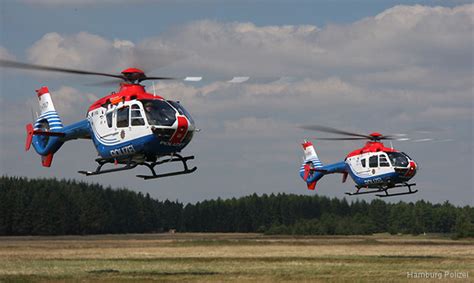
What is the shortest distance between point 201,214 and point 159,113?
147205 millimetres

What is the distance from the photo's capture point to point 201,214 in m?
184

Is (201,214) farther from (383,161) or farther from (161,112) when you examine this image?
(161,112)

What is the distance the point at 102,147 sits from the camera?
40.4 meters

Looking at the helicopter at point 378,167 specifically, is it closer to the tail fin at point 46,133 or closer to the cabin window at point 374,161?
the cabin window at point 374,161

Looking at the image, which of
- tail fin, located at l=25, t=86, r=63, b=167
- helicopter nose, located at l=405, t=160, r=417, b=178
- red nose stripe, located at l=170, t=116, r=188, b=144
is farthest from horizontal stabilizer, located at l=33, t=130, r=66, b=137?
helicopter nose, located at l=405, t=160, r=417, b=178

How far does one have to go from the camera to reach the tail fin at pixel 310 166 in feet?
277

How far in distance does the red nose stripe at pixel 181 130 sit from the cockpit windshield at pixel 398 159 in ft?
108

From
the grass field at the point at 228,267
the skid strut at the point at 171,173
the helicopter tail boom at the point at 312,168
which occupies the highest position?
the helicopter tail boom at the point at 312,168

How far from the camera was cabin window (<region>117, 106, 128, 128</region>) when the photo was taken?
38.8 meters

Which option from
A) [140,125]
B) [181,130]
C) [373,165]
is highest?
[373,165]

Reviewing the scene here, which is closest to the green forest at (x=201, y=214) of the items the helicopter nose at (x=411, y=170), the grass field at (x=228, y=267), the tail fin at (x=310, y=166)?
the tail fin at (x=310, y=166)

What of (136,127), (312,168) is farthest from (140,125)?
(312,168)

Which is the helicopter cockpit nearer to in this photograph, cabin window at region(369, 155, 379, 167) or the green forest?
cabin window at region(369, 155, 379, 167)

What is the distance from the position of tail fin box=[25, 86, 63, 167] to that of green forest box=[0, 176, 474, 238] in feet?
190
